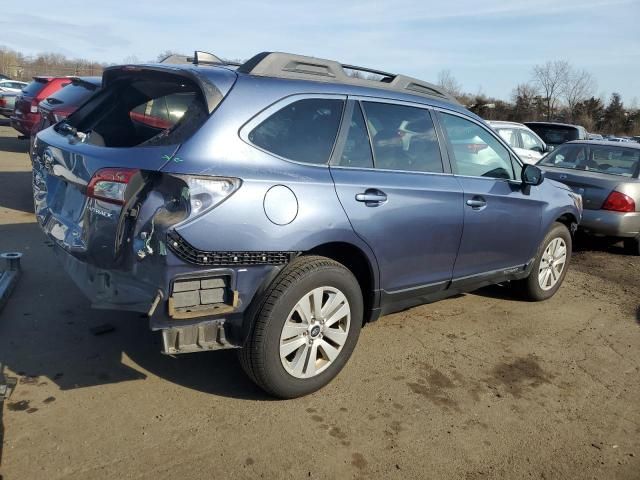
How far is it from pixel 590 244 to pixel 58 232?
7.78 m

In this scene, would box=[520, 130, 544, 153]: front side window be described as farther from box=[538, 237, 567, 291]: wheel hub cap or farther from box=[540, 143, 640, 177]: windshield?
box=[538, 237, 567, 291]: wheel hub cap

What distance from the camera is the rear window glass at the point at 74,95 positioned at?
743 centimetres

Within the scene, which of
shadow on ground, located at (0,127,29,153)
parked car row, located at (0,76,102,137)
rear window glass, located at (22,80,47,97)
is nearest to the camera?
parked car row, located at (0,76,102,137)

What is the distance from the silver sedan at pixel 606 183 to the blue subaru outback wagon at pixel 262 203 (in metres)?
3.83

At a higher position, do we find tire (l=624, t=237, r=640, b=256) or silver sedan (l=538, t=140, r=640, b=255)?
silver sedan (l=538, t=140, r=640, b=255)

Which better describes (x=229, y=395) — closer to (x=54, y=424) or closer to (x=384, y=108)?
(x=54, y=424)

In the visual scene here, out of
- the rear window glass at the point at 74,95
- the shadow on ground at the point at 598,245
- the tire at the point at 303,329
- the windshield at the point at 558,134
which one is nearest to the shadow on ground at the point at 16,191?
the rear window glass at the point at 74,95

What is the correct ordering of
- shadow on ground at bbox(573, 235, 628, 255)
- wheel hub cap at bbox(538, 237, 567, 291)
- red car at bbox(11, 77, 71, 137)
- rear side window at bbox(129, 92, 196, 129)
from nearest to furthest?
rear side window at bbox(129, 92, 196, 129) < wheel hub cap at bbox(538, 237, 567, 291) < shadow on ground at bbox(573, 235, 628, 255) < red car at bbox(11, 77, 71, 137)

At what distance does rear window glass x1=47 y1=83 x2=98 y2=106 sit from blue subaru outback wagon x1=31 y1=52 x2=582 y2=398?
405 cm

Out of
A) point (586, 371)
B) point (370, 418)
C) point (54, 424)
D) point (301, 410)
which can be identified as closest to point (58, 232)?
point (54, 424)

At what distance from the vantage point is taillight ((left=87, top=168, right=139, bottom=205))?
286cm

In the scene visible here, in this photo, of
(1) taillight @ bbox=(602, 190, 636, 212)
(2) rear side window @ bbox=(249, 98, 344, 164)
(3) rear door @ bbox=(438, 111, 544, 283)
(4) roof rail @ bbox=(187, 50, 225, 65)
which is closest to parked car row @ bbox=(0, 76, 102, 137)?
(4) roof rail @ bbox=(187, 50, 225, 65)

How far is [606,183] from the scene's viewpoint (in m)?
7.31

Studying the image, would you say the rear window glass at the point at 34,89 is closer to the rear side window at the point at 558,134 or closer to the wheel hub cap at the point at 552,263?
the wheel hub cap at the point at 552,263
